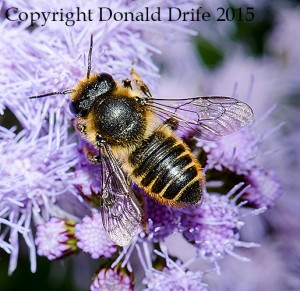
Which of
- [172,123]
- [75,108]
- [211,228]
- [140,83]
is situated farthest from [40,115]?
[211,228]

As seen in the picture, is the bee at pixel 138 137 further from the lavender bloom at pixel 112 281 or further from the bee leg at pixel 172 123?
the lavender bloom at pixel 112 281

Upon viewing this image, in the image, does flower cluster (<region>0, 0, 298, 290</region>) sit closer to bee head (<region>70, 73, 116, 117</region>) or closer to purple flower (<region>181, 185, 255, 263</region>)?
purple flower (<region>181, 185, 255, 263</region>)

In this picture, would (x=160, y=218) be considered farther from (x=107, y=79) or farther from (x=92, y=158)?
(x=107, y=79)

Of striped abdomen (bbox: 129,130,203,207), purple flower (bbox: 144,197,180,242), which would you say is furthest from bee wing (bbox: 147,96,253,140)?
purple flower (bbox: 144,197,180,242)

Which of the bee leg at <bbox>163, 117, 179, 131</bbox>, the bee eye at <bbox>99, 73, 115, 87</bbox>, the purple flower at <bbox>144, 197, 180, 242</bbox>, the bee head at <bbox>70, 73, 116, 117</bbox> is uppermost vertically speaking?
the bee eye at <bbox>99, 73, 115, 87</bbox>

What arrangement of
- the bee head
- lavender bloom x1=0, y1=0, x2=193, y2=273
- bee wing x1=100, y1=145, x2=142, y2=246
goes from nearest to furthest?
1. bee wing x1=100, y1=145, x2=142, y2=246
2. the bee head
3. lavender bloom x1=0, y1=0, x2=193, y2=273

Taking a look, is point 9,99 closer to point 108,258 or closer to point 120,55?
point 120,55

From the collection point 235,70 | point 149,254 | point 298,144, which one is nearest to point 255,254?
point 298,144
